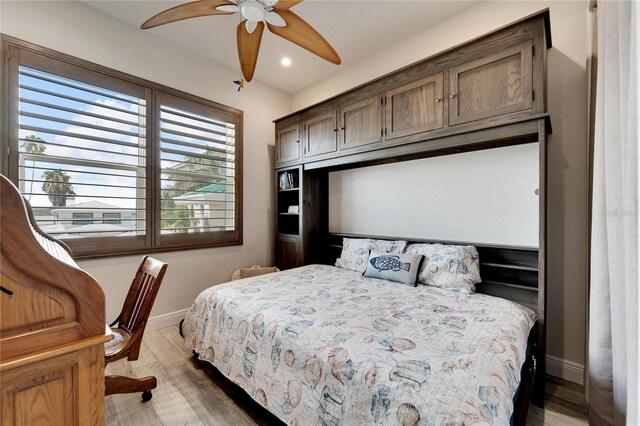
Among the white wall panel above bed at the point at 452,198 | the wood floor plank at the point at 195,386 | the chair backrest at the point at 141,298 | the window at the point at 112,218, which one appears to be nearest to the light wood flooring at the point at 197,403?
the wood floor plank at the point at 195,386

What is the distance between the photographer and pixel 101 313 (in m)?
0.80

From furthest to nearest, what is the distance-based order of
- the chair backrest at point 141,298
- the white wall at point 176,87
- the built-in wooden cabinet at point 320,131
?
the built-in wooden cabinet at point 320,131, the white wall at point 176,87, the chair backrest at point 141,298

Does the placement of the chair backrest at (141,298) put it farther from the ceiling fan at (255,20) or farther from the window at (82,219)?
the ceiling fan at (255,20)

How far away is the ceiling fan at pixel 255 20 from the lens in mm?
1666

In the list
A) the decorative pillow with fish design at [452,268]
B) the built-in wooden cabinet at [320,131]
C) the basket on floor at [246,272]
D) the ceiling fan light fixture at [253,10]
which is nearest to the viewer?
the ceiling fan light fixture at [253,10]

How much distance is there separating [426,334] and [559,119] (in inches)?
77.6

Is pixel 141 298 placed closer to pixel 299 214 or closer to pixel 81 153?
pixel 81 153

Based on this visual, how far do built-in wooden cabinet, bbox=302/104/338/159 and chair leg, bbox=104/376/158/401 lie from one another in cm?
255

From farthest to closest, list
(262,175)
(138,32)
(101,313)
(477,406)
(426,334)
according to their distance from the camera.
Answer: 1. (262,175)
2. (138,32)
3. (426,334)
4. (477,406)
5. (101,313)

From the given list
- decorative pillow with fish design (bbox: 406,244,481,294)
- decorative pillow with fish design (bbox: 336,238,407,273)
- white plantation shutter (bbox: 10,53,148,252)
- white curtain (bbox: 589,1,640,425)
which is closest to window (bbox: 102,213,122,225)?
white plantation shutter (bbox: 10,53,148,252)

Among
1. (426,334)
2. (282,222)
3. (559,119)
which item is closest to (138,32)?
(282,222)

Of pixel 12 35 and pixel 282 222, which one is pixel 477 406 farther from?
pixel 12 35

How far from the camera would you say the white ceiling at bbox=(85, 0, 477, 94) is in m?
2.52

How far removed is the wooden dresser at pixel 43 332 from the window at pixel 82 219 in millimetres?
2209
